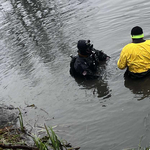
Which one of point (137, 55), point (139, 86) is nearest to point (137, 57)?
point (137, 55)

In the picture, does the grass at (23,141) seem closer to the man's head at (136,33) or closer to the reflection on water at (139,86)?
the reflection on water at (139,86)

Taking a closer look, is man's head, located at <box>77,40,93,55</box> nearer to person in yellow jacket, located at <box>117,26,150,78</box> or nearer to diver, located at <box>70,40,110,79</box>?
diver, located at <box>70,40,110,79</box>

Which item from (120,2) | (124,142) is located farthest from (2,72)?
(120,2)

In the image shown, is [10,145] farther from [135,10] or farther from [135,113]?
[135,10]

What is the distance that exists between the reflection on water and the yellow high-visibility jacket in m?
0.28

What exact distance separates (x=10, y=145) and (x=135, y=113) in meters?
2.57

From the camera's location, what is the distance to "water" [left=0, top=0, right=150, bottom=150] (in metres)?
4.68

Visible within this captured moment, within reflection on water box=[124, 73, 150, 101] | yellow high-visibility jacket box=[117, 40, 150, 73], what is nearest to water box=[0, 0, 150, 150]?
reflection on water box=[124, 73, 150, 101]

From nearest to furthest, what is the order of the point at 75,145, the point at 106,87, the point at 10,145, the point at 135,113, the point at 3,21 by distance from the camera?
1. the point at 10,145
2. the point at 75,145
3. the point at 135,113
4. the point at 106,87
5. the point at 3,21

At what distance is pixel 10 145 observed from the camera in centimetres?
349

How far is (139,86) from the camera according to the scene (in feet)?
18.9

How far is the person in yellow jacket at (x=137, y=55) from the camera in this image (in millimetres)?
5469

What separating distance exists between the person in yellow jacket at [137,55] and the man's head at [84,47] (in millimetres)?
1041

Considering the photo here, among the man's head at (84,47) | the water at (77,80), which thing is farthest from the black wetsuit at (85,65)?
the water at (77,80)
